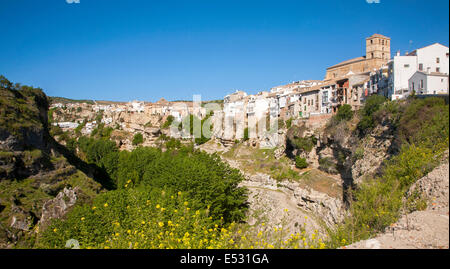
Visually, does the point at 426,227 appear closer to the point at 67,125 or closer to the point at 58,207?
the point at 58,207

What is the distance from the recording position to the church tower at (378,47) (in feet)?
168

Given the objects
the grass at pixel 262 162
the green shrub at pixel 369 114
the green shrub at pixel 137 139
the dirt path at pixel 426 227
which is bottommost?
the grass at pixel 262 162

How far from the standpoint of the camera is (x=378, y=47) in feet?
169

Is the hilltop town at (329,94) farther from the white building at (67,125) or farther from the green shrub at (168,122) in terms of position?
the green shrub at (168,122)

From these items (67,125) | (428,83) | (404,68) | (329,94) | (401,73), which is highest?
(404,68)

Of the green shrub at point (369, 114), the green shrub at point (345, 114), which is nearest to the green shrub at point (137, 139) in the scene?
the green shrub at point (345, 114)

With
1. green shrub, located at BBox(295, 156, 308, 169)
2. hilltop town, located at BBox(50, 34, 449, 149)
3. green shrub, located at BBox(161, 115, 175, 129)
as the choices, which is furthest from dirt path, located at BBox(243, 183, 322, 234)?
green shrub, located at BBox(161, 115, 175, 129)

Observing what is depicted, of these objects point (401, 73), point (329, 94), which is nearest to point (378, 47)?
Result: point (329, 94)

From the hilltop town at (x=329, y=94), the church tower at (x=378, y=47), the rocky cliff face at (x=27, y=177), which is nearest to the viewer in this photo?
the rocky cliff face at (x=27, y=177)

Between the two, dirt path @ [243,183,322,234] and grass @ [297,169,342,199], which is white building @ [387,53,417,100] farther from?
dirt path @ [243,183,322,234]

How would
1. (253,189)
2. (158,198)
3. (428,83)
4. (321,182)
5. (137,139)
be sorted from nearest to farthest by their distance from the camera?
(158,198), (428,83), (321,182), (253,189), (137,139)

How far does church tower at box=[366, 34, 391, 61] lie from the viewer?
2021 inches

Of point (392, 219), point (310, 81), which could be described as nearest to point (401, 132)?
point (392, 219)

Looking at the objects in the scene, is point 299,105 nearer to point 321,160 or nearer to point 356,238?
point 321,160
